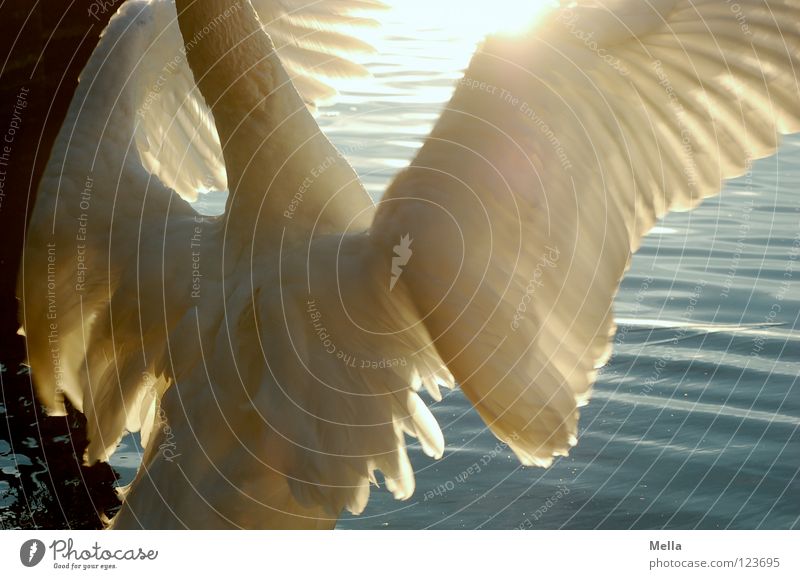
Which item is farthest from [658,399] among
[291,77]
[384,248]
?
[384,248]

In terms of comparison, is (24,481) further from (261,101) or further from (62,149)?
(261,101)

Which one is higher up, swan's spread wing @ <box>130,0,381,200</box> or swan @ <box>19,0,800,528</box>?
swan's spread wing @ <box>130,0,381,200</box>

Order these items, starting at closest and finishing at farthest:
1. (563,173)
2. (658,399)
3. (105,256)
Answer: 1. (563,173)
2. (105,256)
3. (658,399)

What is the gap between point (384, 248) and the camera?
1843 mm

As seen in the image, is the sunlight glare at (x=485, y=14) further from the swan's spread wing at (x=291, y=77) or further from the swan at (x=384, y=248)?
the swan's spread wing at (x=291, y=77)

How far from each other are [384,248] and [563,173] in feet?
1.04

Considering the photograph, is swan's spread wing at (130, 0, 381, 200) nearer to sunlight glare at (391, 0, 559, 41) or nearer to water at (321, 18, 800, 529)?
water at (321, 18, 800, 529)

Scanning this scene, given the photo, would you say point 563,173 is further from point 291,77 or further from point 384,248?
point 291,77

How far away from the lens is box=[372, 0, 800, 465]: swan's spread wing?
1764mm

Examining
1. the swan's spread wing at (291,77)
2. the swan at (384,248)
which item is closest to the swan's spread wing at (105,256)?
the swan at (384,248)

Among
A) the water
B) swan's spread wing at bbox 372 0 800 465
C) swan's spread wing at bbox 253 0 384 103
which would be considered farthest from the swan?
swan's spread wing at bbox 253 0 384 103

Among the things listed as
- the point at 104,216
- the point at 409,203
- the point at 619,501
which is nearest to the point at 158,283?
the point at 104,216

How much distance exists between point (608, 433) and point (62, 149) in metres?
1.55

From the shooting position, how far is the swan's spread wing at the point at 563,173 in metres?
1.76
